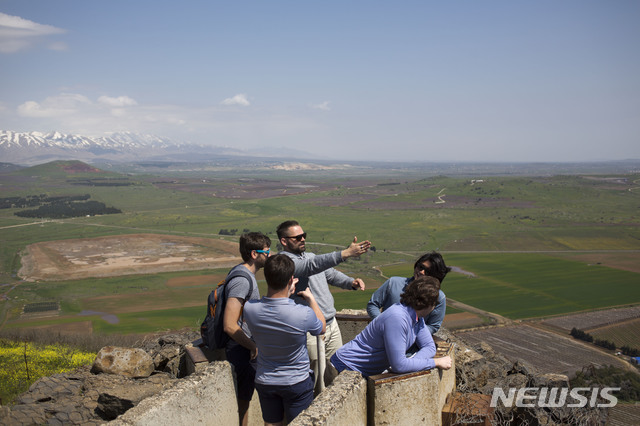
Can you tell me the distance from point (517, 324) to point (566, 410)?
128ft

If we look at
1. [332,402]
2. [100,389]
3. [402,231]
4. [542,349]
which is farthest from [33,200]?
[332,402]

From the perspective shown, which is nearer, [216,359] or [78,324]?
[216,359]

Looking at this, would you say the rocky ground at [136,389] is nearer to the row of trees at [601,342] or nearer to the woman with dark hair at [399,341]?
the woman with dark hair at [399,341]

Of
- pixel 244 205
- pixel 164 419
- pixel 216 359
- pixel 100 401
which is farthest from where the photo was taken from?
pixel 244 205

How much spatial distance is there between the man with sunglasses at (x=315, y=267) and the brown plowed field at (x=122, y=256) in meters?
59.0

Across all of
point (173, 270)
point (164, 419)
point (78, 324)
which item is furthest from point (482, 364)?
point (173, 270)

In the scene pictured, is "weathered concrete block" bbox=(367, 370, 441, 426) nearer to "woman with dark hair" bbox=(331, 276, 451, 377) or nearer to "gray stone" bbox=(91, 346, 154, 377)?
"woman with dark hair" bbox=(331, 276, 451, 377)

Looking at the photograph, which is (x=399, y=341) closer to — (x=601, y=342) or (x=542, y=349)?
(x=542, y=349)

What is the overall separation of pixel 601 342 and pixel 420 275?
125 feet

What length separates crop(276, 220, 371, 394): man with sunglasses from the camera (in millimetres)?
5594

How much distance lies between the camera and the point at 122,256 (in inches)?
2778

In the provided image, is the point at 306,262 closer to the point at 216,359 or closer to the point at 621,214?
the point at 216,359

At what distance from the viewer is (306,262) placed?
5605 millimetres

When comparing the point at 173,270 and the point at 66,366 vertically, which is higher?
the point at 66,366
